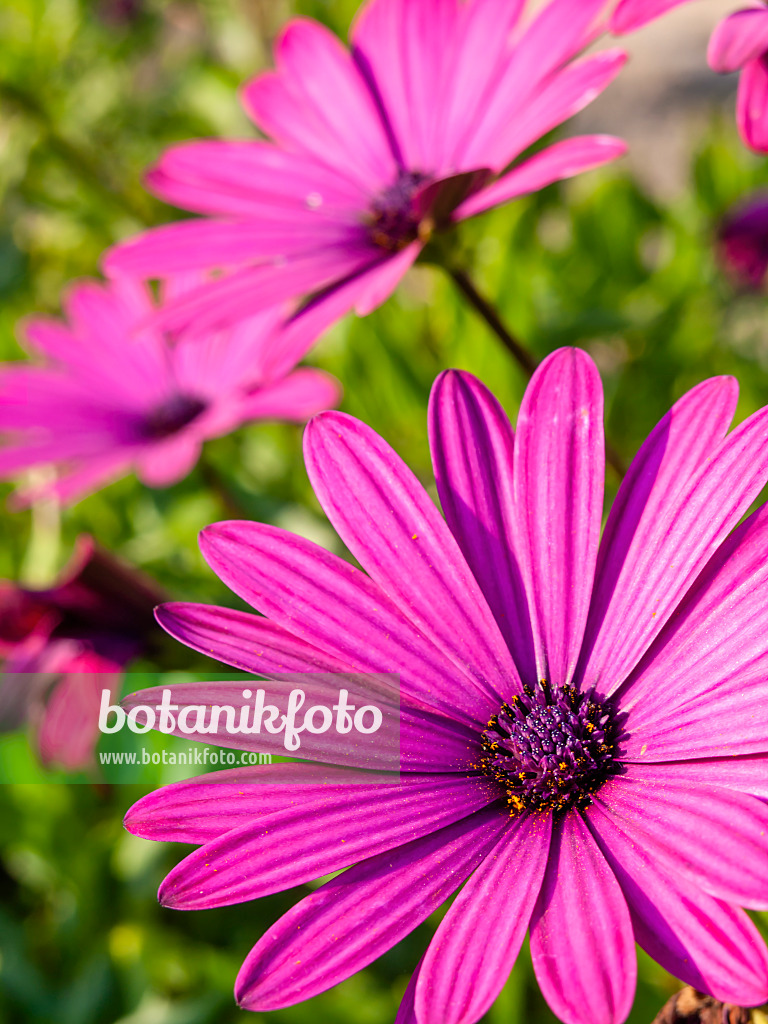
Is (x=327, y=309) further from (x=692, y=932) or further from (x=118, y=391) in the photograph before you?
(x=118, y=391)

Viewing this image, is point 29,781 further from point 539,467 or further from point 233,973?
point 539,467

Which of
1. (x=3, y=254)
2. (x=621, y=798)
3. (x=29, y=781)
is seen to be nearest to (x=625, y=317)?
(x=621, y=798)

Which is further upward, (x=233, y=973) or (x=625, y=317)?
(x=625, y=317)

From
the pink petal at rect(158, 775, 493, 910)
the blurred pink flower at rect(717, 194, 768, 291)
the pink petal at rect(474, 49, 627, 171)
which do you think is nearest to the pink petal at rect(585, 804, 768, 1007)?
the pink petal at rect(158, 775, 493, 910)

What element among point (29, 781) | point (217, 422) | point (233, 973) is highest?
point (217, 422)


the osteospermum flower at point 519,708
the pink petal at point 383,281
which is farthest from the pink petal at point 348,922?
the pink petal at point 383,281

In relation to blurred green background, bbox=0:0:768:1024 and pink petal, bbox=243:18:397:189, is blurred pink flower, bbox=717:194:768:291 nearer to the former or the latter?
blurred green background, bbox=0:0:768:1024
